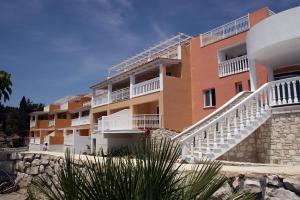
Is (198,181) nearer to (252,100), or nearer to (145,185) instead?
(145,185)

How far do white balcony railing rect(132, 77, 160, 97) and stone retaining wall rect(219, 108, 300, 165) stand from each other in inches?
424

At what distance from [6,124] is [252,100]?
67.0 metres

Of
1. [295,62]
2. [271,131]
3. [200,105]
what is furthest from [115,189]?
[200,105]

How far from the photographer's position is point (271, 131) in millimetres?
11539

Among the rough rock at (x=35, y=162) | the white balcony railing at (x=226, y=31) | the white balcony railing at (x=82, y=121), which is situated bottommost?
the rough rock at (x=35, y=162)

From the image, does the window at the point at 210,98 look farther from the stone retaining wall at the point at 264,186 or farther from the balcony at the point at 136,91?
the stone retaining wall at the point at 264,186

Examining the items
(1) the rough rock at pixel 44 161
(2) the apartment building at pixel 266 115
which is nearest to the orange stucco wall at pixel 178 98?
(2) the apartment building at pixel 266 115

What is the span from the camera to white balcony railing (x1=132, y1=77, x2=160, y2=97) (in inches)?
854

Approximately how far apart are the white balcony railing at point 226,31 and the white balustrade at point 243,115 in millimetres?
8142

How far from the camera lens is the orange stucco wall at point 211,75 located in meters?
18.5

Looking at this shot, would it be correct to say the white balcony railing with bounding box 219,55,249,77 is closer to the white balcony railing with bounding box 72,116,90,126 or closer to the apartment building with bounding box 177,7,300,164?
the apartment building with bounding box 177,7,300,164

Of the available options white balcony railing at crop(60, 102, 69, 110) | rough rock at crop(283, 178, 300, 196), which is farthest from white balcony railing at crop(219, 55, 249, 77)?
white balcony railing at crop(60, 102, 69, 110)

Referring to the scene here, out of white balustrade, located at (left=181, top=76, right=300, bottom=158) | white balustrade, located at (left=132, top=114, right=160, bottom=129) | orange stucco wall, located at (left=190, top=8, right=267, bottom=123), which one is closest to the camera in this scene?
white balustrade, located at (left=181, top=76, right=300, bottom=158)

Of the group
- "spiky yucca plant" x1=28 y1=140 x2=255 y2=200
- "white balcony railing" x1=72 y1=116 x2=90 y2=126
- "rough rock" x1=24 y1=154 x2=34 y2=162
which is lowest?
"rough rock" x1=24 y1=154 x2=34 y2=162
